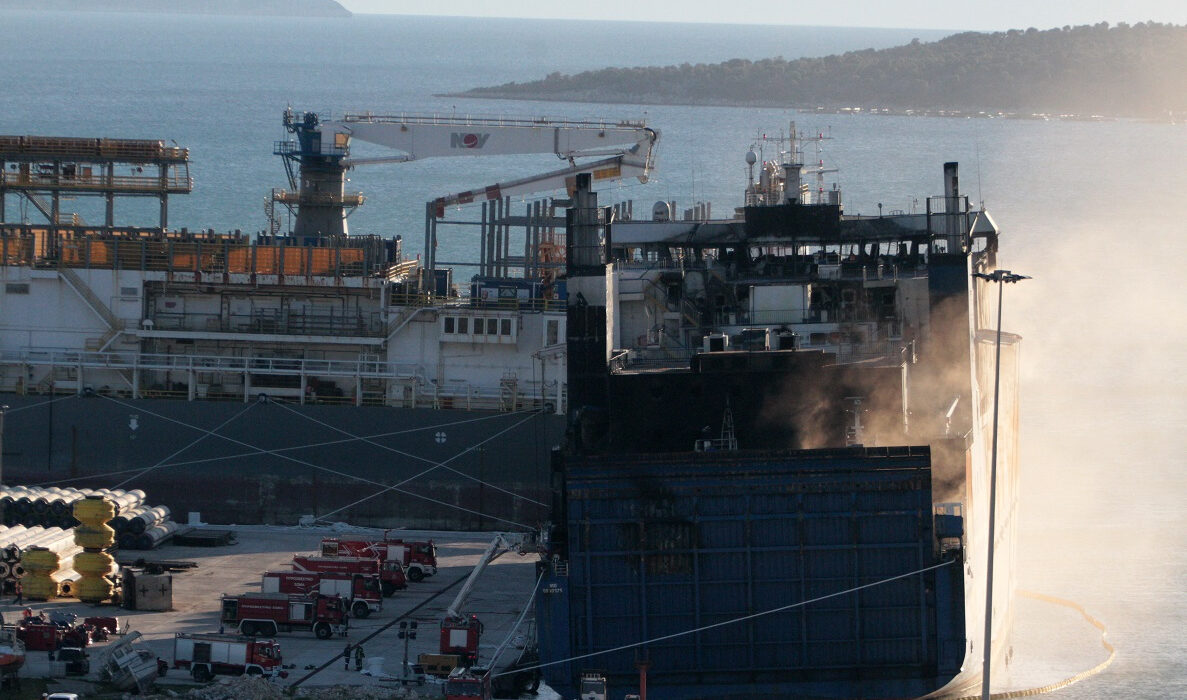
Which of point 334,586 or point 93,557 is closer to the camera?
point 334,586

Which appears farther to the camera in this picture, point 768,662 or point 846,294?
point 846,294

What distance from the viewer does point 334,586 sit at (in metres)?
40.5

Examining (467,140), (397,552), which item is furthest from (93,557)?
(467,140)

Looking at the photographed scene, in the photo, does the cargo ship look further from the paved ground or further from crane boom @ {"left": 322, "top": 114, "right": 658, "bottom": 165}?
crane boom @ {"left": 322, "top": 114, "right": 658, "bottom": 165}

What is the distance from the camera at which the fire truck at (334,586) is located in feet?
133

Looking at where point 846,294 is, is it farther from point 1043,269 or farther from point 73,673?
point 1043,269

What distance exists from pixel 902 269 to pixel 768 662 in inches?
535

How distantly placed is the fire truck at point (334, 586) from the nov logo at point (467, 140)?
21.7 meters

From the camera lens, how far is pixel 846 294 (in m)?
44.8

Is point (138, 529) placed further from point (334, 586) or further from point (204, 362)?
point (334, 586)

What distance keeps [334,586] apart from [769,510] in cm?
1091

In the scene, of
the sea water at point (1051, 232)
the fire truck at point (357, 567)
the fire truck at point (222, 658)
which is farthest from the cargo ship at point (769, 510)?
the fire truck at point (357, 567)

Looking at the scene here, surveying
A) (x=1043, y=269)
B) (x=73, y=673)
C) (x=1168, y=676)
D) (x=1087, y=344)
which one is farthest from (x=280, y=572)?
(x=1043, y=269)

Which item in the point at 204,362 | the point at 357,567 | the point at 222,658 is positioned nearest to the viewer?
the point at 222,658
